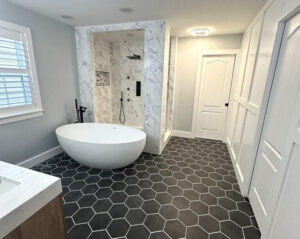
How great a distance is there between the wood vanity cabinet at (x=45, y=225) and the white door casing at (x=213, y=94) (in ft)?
11.9

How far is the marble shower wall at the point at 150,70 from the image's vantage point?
2.80 metres

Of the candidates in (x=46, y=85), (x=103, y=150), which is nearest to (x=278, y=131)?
(x=103, y=150)

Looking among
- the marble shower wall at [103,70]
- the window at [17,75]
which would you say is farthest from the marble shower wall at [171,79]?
the window at [17,75]

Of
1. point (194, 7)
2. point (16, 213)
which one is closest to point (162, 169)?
point (16, 213)

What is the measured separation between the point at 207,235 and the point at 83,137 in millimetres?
2660

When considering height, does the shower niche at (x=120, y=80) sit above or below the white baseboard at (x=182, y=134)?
above

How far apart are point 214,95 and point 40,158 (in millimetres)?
3871

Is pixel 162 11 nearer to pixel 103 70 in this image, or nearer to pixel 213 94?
pixel 213 94

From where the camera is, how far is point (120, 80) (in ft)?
15.4

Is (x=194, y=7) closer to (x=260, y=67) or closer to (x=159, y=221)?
(x=260, y=67)

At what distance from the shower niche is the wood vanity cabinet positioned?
3.44 m

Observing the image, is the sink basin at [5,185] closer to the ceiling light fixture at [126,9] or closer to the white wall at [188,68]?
the ceiling light fixture at [126,9]

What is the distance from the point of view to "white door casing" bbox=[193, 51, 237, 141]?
3.68 meters

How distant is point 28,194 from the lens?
2.53 ft
